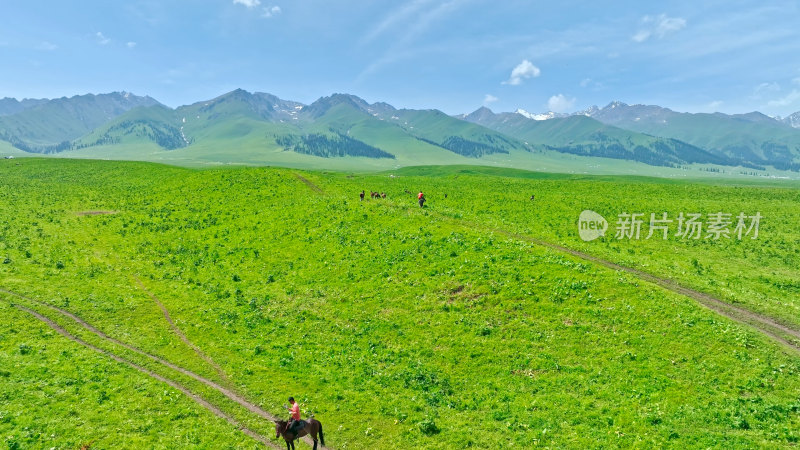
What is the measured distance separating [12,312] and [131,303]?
23.4ft

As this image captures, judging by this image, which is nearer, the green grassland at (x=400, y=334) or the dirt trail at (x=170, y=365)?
the green grassland at (x=400, y=334)

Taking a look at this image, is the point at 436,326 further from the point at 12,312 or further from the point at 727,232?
the point at 727,232

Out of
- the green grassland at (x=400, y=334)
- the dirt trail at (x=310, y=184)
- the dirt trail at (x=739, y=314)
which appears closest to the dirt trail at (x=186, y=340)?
the green grassland at (x=400, y=334)

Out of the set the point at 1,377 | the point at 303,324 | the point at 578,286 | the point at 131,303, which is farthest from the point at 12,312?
the point at 578,286

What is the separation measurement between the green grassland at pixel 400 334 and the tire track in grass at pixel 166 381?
379mm

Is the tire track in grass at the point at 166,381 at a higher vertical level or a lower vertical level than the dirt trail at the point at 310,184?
lower

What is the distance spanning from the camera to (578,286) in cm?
2809

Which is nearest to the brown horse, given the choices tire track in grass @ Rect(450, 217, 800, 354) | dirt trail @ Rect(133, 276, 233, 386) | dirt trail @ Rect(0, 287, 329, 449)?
dirt trail @ Rect(0, 287, 329, 449)
